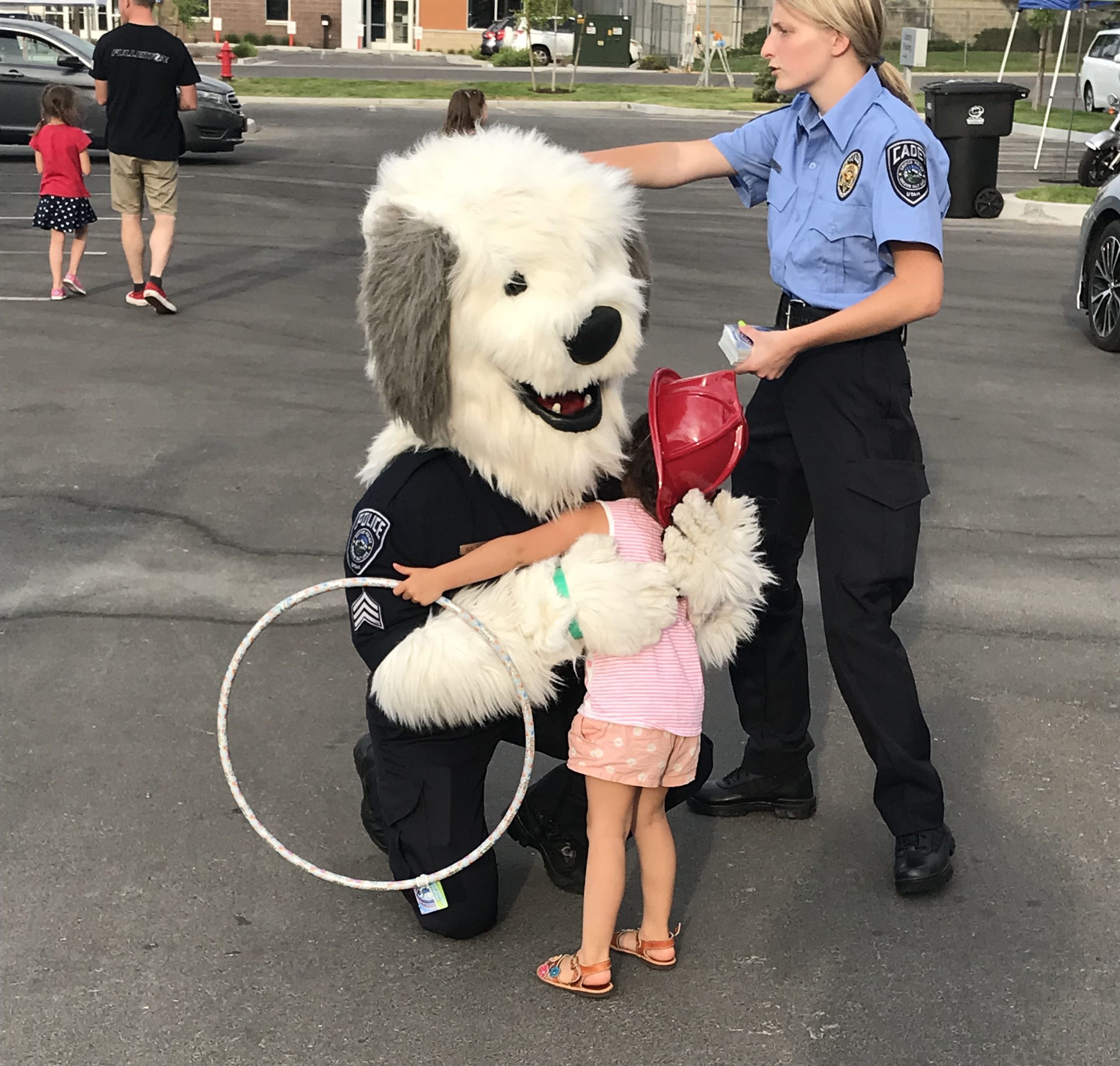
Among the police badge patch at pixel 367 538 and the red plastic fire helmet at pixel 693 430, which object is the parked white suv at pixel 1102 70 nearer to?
the red plastic fire helmet at pixel 693 430

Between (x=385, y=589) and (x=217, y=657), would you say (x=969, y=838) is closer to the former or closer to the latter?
(x=385, y=589)

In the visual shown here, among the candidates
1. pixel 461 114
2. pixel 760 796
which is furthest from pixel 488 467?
pixel 461 114

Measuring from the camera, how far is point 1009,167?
70.0 feet

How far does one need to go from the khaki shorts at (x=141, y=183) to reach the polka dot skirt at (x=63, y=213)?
558 millimetres

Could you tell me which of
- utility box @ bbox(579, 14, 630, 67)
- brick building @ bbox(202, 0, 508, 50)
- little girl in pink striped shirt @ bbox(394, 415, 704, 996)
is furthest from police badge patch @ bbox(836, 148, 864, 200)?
brick building @ bbox(202, 0, 508, 50)

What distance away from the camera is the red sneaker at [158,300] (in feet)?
33.2

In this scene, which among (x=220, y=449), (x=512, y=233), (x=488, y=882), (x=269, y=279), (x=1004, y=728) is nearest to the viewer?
(x=512, y=233)

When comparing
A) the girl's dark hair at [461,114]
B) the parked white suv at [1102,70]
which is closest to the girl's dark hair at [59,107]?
the girl's dark hair at [461,114]

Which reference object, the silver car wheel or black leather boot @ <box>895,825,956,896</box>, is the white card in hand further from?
the silver car wheel

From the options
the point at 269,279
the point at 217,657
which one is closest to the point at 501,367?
the point at 217,657

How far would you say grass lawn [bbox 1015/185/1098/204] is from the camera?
16828 millimetres

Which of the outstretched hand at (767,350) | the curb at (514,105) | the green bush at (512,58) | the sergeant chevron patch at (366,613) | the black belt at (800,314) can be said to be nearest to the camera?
the sergeant chevron patch at (366,613)

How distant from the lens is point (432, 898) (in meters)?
3.33

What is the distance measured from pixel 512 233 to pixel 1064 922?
214 cm
